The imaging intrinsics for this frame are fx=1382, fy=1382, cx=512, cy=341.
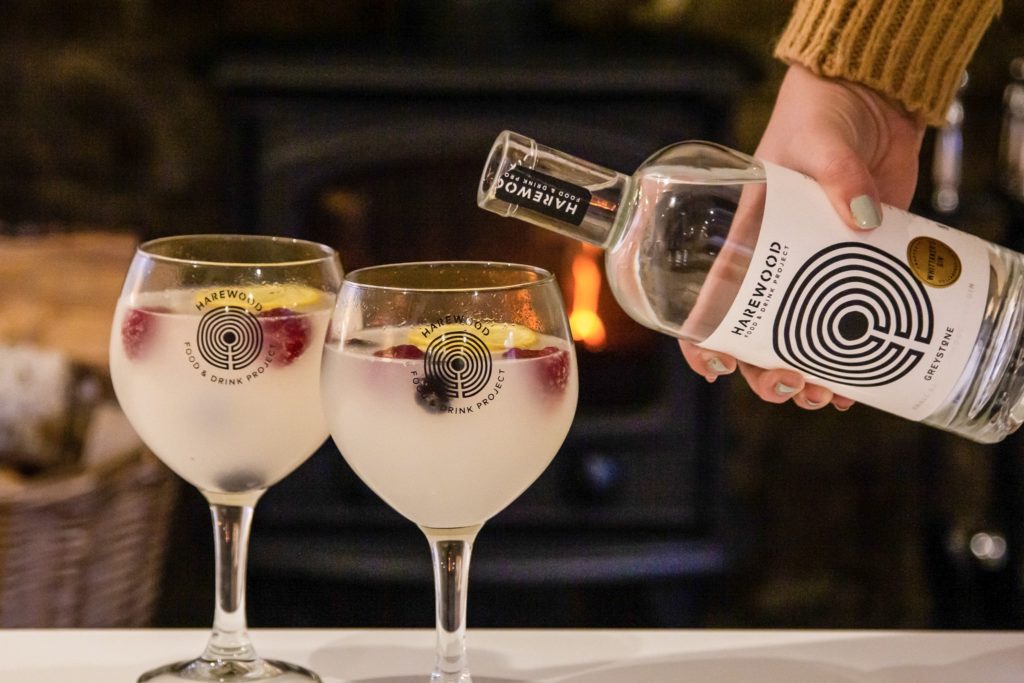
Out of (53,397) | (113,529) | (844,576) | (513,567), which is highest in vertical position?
(53,397)

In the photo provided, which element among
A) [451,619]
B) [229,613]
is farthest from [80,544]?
[451,619]

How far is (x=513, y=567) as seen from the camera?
1577mm

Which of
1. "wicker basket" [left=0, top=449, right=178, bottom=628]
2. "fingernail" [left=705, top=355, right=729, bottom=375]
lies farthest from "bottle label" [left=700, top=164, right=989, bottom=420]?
"wicker basket" [left=0, top=449, right=178, bottom=628]

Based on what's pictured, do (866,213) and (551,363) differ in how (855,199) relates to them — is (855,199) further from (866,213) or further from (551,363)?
(551,363)

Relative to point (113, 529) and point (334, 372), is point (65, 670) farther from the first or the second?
point (113, 529)

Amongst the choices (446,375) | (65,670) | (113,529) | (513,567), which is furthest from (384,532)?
(446,375)

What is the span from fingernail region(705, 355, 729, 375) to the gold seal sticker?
140 mm

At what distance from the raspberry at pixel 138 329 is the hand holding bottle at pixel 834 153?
0.28 metres

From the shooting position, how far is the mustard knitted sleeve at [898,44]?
2.71ft

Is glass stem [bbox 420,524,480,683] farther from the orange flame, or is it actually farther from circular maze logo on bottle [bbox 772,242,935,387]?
the orange flame

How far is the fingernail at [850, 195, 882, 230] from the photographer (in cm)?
58

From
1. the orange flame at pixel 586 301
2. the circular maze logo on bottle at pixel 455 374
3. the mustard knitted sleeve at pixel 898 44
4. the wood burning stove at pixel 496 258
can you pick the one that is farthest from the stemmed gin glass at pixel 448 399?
the orange flame at pixel 586 301

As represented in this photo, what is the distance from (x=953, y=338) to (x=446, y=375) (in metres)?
0.23

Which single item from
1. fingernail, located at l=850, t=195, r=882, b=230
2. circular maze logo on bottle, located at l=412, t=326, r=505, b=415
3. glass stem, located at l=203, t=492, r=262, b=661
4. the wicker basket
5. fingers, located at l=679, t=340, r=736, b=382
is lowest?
the wicker basket
